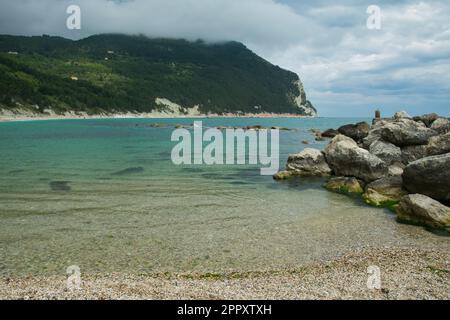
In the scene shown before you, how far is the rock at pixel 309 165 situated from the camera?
3559 cm

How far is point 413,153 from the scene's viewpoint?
32.9 metres

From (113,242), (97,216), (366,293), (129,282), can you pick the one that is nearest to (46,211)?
(97,216)

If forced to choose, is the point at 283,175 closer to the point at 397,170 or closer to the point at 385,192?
the point at 397,170

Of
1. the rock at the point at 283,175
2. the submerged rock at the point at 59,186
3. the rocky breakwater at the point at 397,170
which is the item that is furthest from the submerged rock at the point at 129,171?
the rocky breakwater at the point at 397,170

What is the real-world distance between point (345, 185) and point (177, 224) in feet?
49.5

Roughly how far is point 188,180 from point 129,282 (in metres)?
20.5

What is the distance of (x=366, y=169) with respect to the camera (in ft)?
96.3

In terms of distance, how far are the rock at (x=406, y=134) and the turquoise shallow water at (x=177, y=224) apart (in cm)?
843

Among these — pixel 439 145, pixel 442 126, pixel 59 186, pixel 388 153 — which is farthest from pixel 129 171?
pixel 442 126

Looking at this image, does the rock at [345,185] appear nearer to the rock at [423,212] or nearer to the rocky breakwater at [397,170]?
the rocky breakwater at [397,170]

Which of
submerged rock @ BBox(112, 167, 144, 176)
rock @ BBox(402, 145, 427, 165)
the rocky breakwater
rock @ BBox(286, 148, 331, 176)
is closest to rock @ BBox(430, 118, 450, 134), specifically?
the rocky breakwater

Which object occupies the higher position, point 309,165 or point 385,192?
point 309,165

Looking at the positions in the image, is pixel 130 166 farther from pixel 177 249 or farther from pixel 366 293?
pixel 366 293

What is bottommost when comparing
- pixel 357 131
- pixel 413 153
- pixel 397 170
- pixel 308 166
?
pixel 308 166
